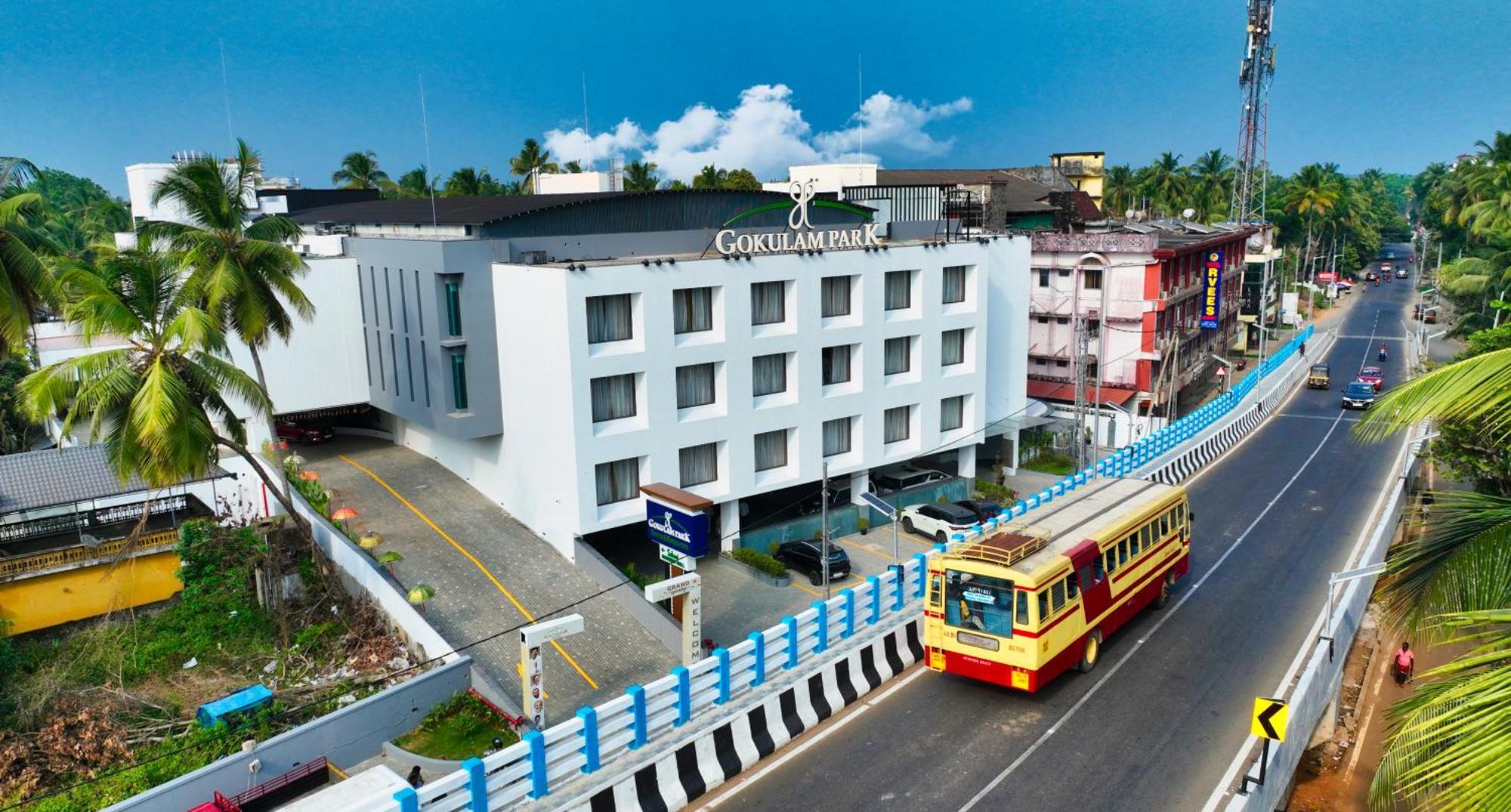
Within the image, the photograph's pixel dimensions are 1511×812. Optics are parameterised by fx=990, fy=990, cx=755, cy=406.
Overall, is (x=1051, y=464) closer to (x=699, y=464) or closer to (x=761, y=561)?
(x=761, y=561)

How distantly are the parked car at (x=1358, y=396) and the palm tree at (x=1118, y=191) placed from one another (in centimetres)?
5737

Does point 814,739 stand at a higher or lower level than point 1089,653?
lower

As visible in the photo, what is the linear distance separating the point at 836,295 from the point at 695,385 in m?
6.97

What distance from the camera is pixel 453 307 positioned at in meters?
33.5

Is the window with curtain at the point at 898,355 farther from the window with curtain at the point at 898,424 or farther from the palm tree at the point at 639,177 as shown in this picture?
the palm tree at the point at 639,177

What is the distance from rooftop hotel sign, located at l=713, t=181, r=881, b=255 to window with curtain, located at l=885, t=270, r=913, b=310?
61.3 inches

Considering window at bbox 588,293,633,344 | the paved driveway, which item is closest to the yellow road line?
the paved driveway

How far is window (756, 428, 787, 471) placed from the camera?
3656cm

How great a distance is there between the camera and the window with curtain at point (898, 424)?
40.2 metres

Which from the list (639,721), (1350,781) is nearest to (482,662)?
(639,721)

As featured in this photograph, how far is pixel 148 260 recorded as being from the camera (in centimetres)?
2727

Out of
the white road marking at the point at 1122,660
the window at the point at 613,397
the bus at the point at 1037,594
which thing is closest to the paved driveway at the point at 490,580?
the window at the point at 613,397

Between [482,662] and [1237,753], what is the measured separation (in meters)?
17.9

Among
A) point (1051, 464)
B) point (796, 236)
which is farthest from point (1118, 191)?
point (796, 236)
